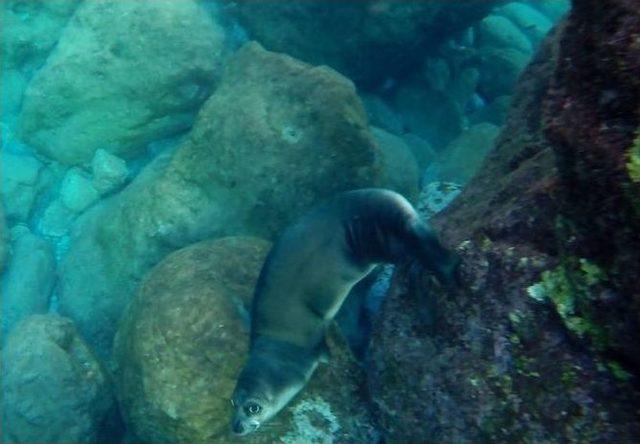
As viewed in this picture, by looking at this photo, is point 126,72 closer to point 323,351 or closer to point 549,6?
point 323,351

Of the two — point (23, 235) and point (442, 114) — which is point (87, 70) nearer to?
point (23, 235)

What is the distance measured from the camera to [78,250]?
24.3ft

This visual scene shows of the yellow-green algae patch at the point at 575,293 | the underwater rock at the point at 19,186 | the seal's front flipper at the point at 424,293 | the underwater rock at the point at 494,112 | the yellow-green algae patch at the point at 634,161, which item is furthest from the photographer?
the underwater rock at the point at 494,112

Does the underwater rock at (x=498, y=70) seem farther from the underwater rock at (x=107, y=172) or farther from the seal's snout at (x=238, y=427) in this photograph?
the seal's snout at (x=238, y=427)

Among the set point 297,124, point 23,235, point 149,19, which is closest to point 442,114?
point 297,124

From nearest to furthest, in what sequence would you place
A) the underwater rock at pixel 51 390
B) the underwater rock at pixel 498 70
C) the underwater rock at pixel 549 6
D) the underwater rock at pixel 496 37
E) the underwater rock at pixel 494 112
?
the underwater rock at pixel 51 390
the underwater rock at pixel 494 112
the underwater rock at pixel 498 70
the underwater rock at pixel 496 37
the underwater rock at pixel 549 6

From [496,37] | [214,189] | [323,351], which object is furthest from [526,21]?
[323,351]

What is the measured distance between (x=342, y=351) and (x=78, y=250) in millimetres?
4718

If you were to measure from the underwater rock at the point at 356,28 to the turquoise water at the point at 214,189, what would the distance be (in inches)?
1.1

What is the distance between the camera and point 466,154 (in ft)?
24.0

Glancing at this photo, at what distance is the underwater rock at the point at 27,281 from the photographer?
751 centimetres

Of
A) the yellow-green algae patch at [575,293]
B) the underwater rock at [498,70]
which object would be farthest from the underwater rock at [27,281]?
the underwater rock at [498,70]

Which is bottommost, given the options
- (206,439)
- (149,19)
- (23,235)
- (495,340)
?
(23,235)

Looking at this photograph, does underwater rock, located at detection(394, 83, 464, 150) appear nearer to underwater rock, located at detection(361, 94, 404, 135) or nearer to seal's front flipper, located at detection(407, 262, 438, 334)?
underwater rock, located at detection(361, 94, 404, 135)
